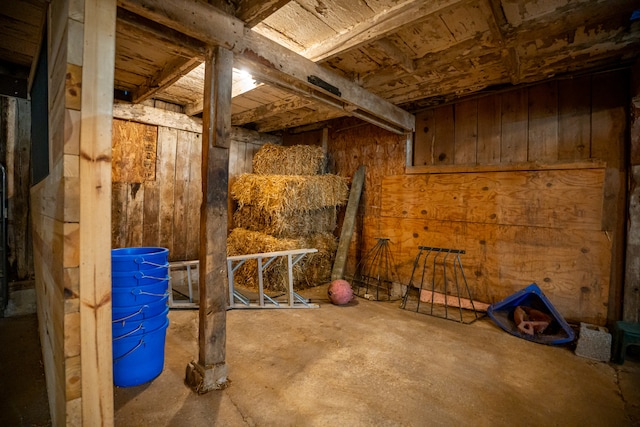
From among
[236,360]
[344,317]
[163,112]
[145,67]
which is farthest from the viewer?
[163,112]

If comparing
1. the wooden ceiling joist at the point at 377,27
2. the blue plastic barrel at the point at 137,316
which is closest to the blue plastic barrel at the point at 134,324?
the blue plastic barrel at the point at 137,316

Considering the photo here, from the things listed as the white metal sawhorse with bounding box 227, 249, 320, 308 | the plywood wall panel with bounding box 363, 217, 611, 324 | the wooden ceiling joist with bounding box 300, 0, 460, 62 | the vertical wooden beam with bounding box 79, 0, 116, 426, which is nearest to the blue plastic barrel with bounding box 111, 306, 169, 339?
the vertical wooden beam with bounding box 79, 0, 116, 426

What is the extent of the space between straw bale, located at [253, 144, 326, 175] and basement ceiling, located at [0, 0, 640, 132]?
1.26 m

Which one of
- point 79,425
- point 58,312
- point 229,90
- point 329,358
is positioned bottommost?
point 329,358

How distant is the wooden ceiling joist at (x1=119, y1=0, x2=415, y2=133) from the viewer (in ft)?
5.04

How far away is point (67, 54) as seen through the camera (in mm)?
968

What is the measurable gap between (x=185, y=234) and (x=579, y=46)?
177 inches

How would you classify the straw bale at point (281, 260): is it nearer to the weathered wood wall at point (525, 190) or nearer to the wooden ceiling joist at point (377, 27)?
the weathered wood wall at point (525, 190)

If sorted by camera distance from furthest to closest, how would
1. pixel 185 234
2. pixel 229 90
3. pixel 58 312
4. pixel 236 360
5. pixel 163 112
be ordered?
1. pixel 185 234
2. pixel 163 112
3. pixel 236 360
4. pixel 229 90
5. pixel 58 312

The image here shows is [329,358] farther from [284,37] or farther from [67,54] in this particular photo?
[284,37]

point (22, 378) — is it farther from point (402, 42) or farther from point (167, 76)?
point (402, 42)

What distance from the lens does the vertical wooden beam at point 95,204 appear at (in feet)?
3.29

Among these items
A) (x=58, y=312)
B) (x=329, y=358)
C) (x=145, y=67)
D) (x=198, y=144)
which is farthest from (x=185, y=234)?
(x=58, y=312)

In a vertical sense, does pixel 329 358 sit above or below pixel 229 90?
below
